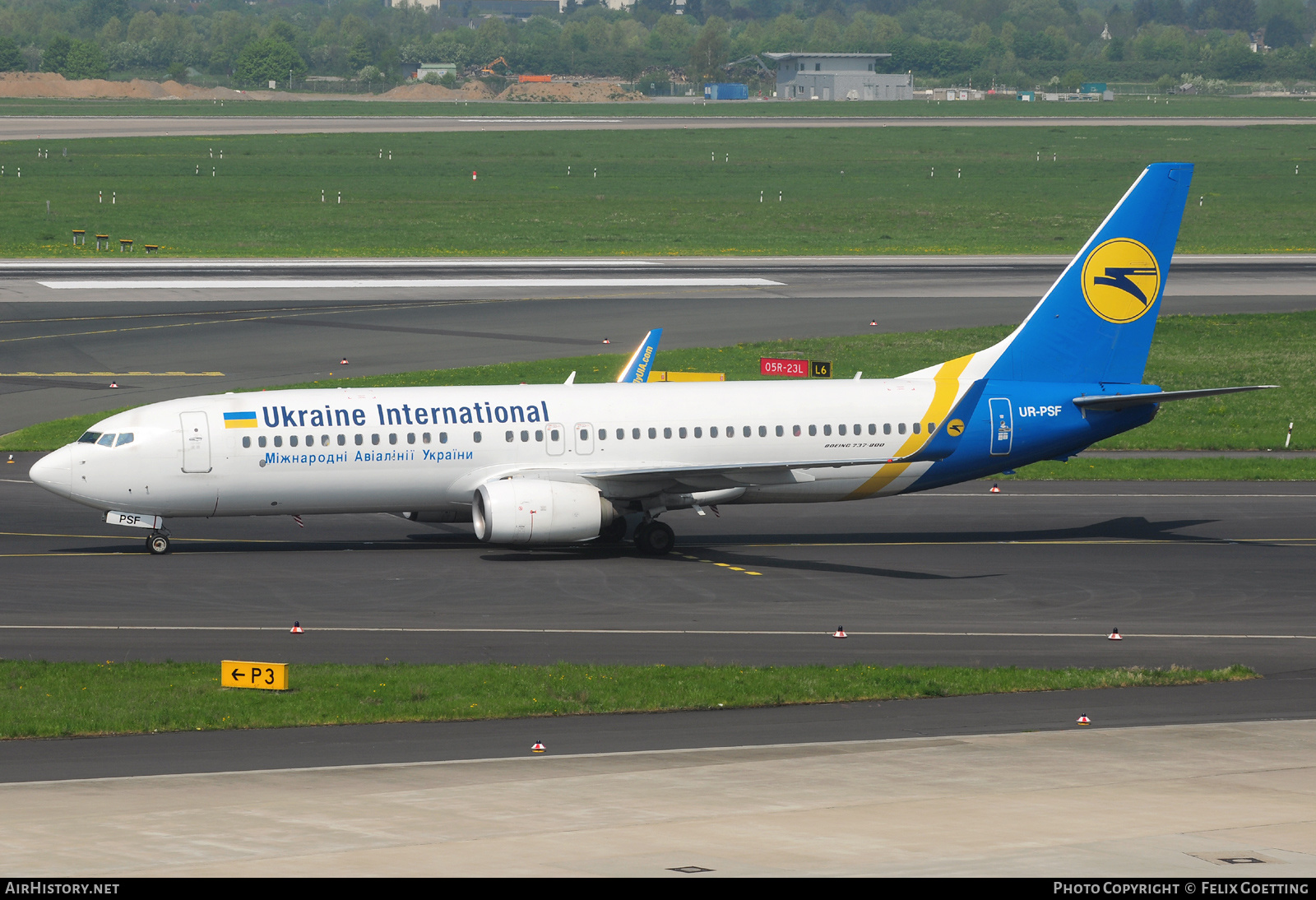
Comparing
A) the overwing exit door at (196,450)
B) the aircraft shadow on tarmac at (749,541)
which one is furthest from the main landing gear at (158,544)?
the overwing exit door at (196,450)

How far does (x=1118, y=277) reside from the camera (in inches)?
1848

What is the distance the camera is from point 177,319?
81.1 metres

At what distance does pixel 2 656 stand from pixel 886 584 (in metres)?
19.6

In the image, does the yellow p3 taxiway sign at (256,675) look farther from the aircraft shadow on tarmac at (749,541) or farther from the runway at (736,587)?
the aircraft shadow on tarmac at (749,541)

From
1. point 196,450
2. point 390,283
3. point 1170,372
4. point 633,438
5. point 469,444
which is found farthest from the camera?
point 390,283

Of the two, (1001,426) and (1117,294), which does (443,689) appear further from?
(1117,294)

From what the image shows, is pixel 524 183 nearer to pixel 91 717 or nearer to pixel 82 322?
pixel 82 322

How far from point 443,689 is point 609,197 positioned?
4670 inches

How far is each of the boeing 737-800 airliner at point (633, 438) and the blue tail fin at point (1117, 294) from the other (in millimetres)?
61

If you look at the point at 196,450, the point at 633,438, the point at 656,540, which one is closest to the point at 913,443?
the point at 656,540

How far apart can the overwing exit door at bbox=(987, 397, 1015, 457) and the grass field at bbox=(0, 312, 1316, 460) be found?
10.00 m

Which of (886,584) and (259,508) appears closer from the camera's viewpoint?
(886,584)
